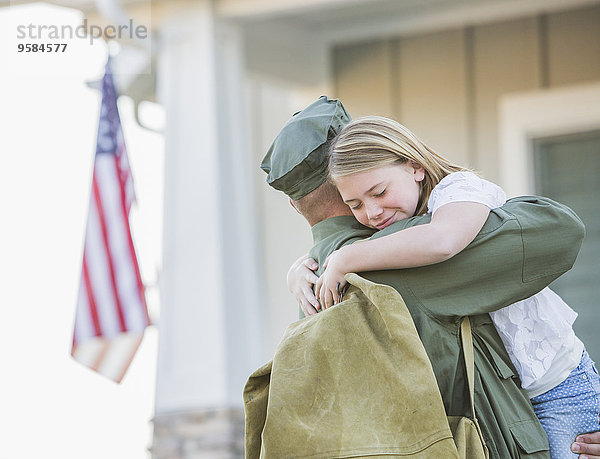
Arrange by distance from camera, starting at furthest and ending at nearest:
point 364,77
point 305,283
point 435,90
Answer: point 364,77
point 435,90
point 305,283

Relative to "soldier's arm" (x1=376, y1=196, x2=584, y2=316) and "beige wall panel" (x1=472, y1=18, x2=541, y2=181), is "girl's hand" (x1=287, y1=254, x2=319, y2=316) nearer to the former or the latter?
"soldier's arm" (x1=376, y1=196, x2=584, y2=316)

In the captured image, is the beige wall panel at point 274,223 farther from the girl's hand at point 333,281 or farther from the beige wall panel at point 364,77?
the girl's hand at point 333,281

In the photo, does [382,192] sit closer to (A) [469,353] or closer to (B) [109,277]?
(A) [469,353]

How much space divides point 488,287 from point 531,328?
6.8 inches

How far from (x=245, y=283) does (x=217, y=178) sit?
51cm

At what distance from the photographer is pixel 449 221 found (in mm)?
1660

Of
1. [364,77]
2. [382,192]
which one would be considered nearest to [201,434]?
[364,77]

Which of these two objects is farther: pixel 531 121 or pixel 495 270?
pixel 531 121

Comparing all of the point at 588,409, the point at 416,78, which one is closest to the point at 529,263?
the point at 588,409

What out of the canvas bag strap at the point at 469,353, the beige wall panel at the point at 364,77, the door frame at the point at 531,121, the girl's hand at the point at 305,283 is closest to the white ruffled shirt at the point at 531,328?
the canvas bag strap at the point at 469,353

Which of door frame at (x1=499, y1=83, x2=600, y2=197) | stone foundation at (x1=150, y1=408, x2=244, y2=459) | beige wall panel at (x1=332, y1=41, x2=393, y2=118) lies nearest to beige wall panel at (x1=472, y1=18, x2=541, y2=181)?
door frame at (x1=499, y1=83, x2=600, y2=197)

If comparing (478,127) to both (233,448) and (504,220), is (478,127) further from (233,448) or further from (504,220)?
(504,220)

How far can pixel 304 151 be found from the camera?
5.92 feet

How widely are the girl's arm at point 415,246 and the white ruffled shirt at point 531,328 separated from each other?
5 cm
